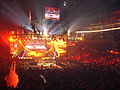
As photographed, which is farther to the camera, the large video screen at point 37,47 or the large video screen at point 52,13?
the large video screen at point 52,13

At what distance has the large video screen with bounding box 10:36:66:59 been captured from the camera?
1862 cm

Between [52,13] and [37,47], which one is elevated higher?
[52,13]

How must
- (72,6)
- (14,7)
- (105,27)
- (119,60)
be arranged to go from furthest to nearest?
(72,6) → (105,27) → (14,7) → (119,60)

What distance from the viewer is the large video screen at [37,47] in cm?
1862

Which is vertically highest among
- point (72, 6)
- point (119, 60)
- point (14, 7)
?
point (72, 6)

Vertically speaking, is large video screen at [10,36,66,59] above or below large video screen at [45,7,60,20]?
below

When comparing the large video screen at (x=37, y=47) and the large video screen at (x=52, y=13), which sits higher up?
the large video screen at (x=52, y=13)

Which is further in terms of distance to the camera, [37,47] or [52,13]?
[52,13]

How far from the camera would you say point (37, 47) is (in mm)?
19406

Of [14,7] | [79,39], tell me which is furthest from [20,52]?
[79,39]

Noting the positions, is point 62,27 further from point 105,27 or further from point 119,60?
point 119,60

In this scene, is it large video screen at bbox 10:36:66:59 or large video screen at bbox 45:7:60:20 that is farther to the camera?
large video screen at bbox 45:7:60:20

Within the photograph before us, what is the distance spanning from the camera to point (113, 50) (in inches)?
755

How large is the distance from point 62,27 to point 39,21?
4.25m
